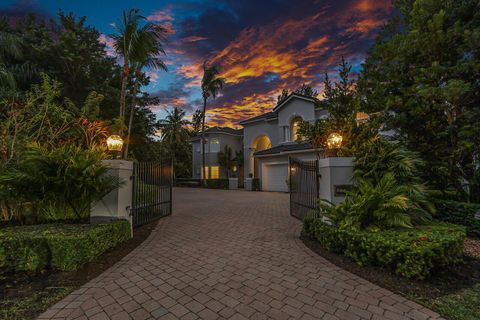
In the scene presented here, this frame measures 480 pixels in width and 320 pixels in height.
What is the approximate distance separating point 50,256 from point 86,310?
65.8 inches

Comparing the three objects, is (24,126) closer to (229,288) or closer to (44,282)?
(44,282)

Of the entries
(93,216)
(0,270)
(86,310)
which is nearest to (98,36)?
(93,216)

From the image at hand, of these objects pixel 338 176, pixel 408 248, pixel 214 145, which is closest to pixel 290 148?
pixel 338 176

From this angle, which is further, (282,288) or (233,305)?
(282,288)

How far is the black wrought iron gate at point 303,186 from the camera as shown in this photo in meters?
6.69

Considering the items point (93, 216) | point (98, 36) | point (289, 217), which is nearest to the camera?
point (93, 216)

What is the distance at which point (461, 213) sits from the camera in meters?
5.79

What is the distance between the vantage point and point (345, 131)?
242 inches

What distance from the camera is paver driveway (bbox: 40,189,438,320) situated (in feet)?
8.74

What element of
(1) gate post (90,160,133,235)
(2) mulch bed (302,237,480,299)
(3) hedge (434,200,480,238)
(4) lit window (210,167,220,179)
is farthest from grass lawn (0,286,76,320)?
(4) lit window (210,167,220,179)

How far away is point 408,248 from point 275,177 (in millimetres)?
15954

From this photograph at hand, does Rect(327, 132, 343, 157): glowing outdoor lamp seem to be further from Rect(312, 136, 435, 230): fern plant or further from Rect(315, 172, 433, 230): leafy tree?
Rect(315, 172, 433, 230): leafy tree

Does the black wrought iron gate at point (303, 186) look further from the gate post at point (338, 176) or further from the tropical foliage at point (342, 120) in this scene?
the gate post at point (338, 176)

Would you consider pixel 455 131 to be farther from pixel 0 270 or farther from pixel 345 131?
pixel 0 270
